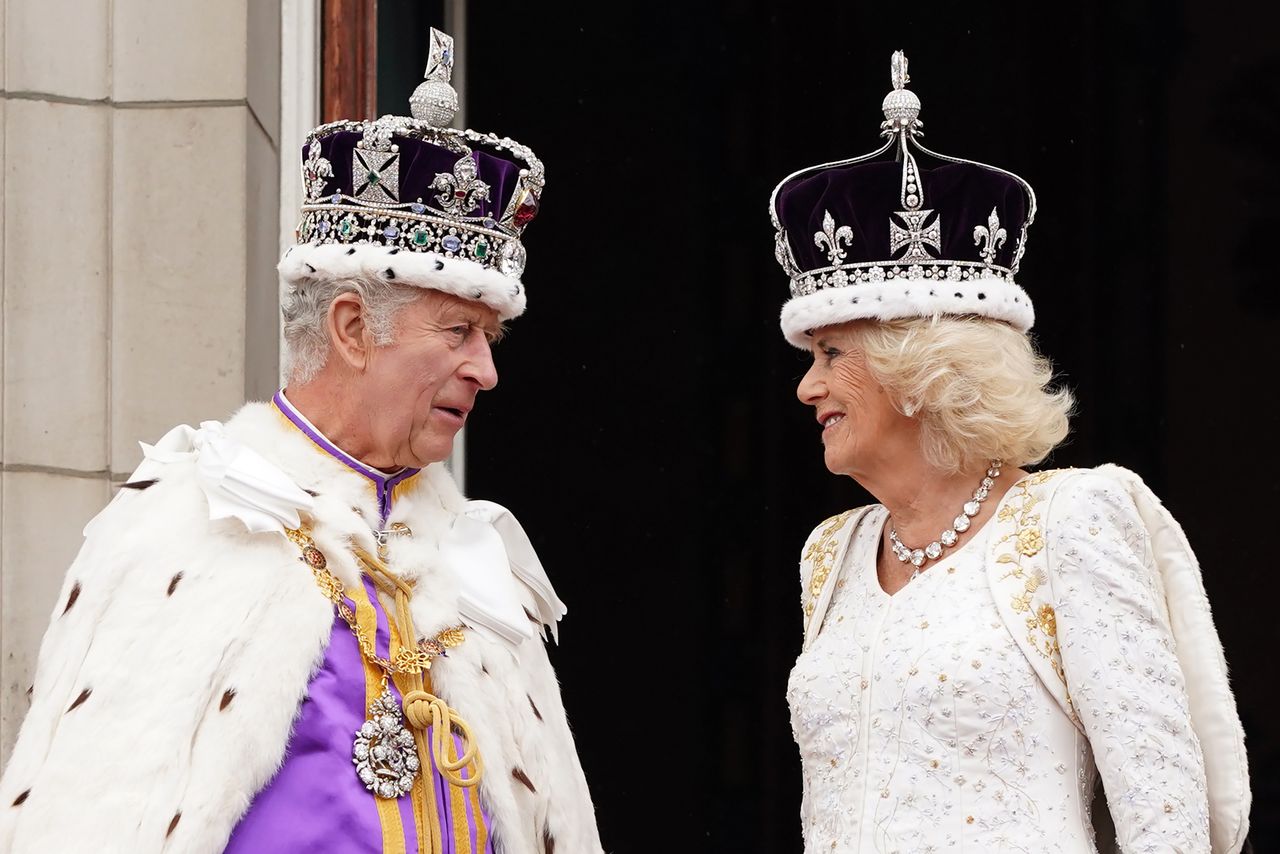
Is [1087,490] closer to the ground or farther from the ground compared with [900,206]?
closer to the ground

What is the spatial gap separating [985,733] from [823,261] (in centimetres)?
97

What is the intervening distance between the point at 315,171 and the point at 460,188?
0.28 meters

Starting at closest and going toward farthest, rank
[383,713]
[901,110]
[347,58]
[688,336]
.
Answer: [383,713] → [901,110] → [347,58] → [688,336]

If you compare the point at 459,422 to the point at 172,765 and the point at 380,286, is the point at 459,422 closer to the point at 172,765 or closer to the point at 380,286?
the point at 380,286

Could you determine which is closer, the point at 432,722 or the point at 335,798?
the point at 335,798

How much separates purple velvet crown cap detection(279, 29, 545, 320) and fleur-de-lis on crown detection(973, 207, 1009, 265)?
2.85ft

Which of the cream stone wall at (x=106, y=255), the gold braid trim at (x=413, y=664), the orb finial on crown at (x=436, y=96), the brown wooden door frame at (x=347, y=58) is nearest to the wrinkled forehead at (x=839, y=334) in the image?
the orb finial on crown at (x=436, y=96)

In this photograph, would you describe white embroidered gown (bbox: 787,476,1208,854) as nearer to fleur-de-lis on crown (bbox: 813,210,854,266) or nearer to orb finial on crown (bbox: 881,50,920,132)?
fleur-de-lis on crown (bbox: 813,210,854,266)

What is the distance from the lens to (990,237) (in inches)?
124

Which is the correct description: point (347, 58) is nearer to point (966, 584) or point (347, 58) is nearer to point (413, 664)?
point (413, 664)

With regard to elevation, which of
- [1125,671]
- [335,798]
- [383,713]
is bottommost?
[335,798]

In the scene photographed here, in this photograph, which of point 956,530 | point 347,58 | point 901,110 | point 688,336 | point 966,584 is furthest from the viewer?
point 688,336

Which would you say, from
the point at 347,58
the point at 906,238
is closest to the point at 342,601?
the point at 906,238

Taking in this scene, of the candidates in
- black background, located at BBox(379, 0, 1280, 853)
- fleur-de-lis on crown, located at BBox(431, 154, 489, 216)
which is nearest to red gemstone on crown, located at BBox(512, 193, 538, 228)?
fleur-de-lis on crown, located at BBox(431, 154, 489, 216)
